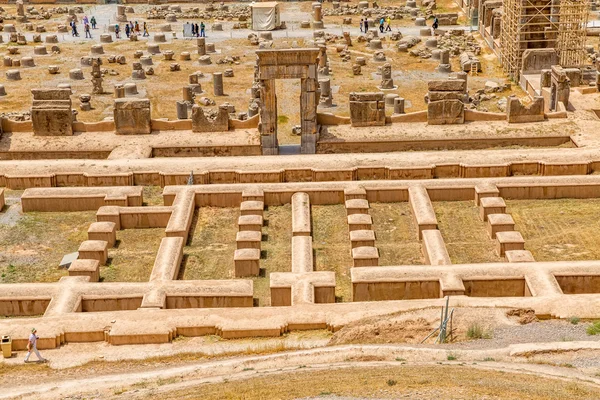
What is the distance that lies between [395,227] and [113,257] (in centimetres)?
648

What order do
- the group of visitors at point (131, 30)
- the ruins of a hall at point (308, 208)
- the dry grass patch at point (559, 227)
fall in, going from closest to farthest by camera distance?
the ruins of a hall at point (308, 208), the dry grass patch at point (559, 227), the group of visitors at point (131, 30)

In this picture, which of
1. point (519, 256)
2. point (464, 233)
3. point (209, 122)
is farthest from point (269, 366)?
point (209, 122)

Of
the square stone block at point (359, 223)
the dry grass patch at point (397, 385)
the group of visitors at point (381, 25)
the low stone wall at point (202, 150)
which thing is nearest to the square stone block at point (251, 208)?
the square stone block at point (359, 223)

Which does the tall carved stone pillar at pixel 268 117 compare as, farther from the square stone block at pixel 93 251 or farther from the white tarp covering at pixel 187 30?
the white tarp covering at pixel 187 30

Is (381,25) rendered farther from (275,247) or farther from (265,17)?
(275,247)

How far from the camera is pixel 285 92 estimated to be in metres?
37.7

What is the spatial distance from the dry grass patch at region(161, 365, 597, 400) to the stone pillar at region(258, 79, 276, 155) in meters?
14.5

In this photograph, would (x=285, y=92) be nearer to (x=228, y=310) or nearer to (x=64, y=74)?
(x=64, y=74)

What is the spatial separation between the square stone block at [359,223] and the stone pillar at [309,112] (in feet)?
22.5

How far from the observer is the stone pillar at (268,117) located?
27.8 meters

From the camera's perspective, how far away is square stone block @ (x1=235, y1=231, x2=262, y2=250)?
20.8 metres

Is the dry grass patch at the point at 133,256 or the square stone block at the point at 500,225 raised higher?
the square stone block at the point at 500,225

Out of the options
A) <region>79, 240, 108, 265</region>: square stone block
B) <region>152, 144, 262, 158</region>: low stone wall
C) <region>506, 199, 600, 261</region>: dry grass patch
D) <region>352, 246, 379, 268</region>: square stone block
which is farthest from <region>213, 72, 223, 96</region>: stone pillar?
<region>352, 246, 379, 268</region>: square stone block

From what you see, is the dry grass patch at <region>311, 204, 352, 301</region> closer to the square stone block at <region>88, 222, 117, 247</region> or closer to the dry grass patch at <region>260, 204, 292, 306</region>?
the dry grass patch at <region>260, 204, 292, 306</region>
